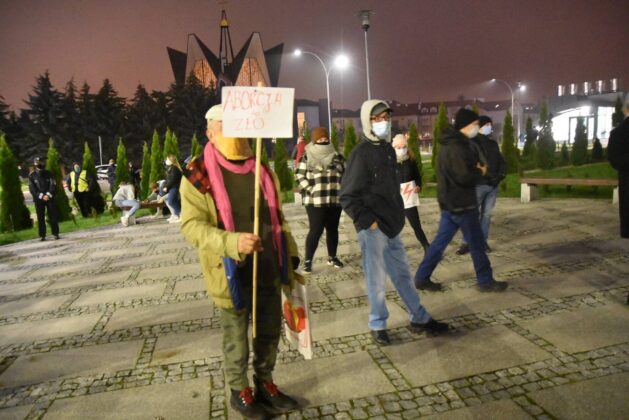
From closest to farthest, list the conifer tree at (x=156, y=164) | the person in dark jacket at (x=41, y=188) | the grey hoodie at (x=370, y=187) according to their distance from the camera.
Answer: the grey hoodie at (x=370, y=187) → the person in dark jacket at (x=41, y=188) → the conifer tree at (x=156, y=164)

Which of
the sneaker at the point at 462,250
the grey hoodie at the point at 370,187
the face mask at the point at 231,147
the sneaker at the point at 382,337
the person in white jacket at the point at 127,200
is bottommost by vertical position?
the sneaker at the point at 382,337

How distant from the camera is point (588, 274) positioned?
6.01 m

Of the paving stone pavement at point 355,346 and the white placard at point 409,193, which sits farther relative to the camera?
the white placard at point 409,193

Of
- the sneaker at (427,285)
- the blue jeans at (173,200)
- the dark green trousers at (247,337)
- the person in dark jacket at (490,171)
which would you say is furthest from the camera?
the blue jeans at (173,200)

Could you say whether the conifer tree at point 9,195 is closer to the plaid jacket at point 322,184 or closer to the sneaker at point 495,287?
the plaid jacket at point 322,184

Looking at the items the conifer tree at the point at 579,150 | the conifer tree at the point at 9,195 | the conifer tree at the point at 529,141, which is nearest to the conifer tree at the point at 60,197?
the conifer tree at the point at 9,195

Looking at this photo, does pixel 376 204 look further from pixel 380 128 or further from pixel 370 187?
pixel 380 128

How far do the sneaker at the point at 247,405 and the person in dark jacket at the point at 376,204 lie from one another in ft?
4.63

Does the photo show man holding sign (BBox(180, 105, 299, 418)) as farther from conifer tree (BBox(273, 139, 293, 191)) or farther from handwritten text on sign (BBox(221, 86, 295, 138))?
conifer tree (BBox(273, 139, 293, 191))

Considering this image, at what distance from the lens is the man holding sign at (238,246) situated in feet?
9.84

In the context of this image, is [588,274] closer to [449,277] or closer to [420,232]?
[449,277]

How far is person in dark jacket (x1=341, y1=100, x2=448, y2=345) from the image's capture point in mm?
4195

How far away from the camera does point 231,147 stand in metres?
3.05

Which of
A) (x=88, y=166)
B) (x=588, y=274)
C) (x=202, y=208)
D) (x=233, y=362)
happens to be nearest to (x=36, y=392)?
(x=233, y=362)
